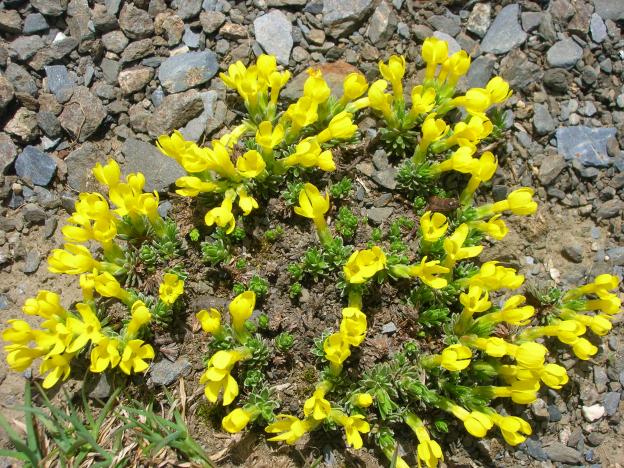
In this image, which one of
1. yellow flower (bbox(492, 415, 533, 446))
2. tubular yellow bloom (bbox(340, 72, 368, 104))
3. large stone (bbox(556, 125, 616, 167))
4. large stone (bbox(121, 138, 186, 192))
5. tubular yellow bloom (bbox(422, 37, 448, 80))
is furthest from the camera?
large stone (bbox(556, 125, 616, 167))

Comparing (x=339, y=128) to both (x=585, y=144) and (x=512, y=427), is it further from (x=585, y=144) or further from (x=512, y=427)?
(x=512, y=427)

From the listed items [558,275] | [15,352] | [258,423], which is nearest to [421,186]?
[558,275]

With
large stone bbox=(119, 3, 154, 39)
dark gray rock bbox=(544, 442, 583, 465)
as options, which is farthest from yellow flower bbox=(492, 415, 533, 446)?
large stone bbox=(119, 3, 154, 39)

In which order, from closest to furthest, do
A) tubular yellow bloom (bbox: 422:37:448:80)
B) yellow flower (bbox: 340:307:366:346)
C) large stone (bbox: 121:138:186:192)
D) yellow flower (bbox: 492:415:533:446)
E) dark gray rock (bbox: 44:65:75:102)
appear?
yellow flower (bbox: 340:307:366:346) → yellow flower (bbox: 492:415:533:446) → tubular yellow bloom (bbox: 422:37:448:80) → large stone (bbox: 121:138:186:192) → dark gray rock (bbox: 44:65:75:102)

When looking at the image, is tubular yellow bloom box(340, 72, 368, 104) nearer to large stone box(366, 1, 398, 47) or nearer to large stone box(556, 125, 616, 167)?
large stone box(366, 1, 398, 47)

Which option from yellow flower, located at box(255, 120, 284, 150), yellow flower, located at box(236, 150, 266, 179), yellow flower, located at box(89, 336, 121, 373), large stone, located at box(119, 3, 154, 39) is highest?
large stone, located at box(119, 3, 154, 39)

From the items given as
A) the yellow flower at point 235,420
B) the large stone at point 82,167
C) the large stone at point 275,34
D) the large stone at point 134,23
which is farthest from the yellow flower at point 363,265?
the large stone at point 134,23

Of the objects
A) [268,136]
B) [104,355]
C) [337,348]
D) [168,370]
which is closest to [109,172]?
[268,136]
